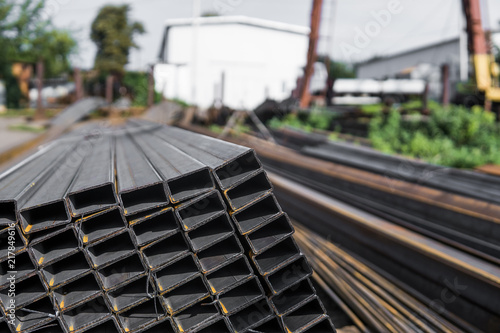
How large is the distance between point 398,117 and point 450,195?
6303 mm

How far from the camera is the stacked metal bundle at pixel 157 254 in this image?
171 centimetres

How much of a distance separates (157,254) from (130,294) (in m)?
0.24

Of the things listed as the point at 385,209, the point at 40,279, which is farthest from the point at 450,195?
the point at 40,279

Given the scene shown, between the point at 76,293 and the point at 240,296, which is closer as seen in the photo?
the point at 76,293

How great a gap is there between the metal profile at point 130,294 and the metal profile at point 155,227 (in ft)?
0.64

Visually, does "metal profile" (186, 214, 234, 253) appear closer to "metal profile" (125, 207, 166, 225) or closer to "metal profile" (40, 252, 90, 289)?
"metal profile" (125, 207, 166, 225)

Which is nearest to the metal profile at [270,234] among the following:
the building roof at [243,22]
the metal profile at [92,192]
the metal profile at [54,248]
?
the metal profile at [92,192]

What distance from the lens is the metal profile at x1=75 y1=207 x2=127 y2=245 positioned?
1.69 meters

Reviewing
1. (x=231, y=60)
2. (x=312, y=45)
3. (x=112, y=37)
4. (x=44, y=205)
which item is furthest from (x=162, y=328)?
(x=112, y=37)

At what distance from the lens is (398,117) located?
8.96 m

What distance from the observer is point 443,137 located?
754cm

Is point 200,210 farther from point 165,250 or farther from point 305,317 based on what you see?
point 305,317

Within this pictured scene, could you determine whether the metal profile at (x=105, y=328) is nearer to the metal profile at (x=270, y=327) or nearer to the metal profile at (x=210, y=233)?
the metal profile at (x=210, y=233)

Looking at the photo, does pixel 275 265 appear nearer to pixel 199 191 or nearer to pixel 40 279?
pixel 199 191
